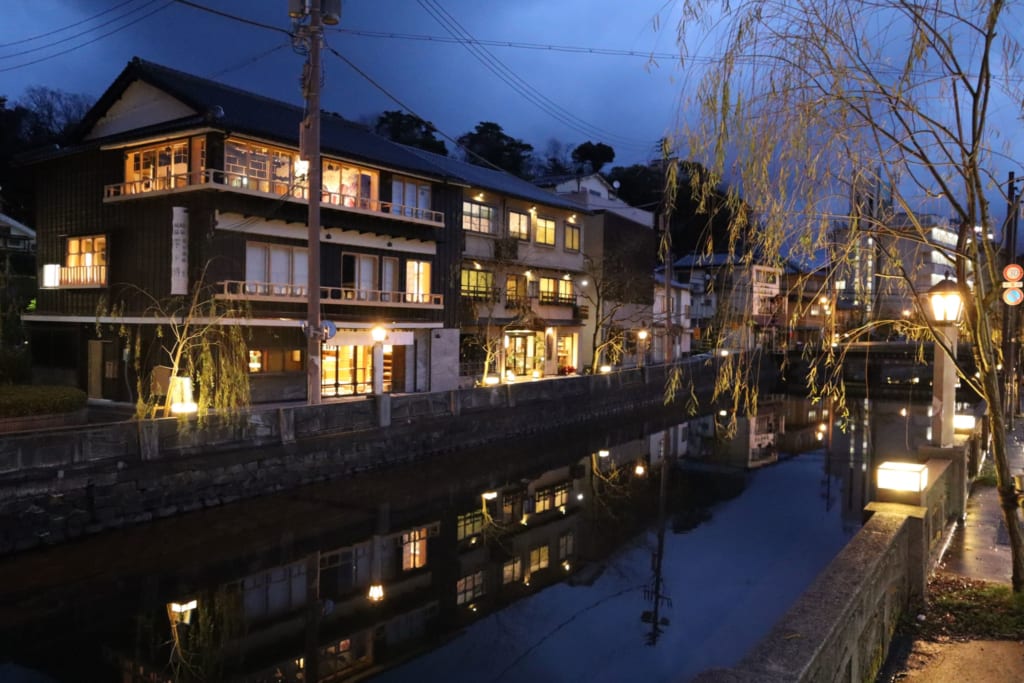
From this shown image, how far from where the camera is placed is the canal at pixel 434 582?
34.1 ft

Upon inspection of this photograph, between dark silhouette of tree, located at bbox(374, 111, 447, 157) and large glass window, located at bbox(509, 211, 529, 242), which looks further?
dark silhouette of tree, located at bbox(374, 111, 447, 157)

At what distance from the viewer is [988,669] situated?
664cm

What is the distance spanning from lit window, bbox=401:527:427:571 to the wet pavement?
30.2ft

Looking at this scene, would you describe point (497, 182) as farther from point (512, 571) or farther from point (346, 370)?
point (512, 571)

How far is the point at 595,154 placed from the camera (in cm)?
6950

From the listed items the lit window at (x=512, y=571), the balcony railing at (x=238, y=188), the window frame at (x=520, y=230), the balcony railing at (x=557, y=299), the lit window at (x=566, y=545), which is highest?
the window frame at (x=520, y=230)

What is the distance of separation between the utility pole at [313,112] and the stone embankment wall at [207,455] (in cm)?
158

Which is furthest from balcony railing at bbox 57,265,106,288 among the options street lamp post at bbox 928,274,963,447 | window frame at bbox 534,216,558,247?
street lamp post at bbox 928,274,963,447

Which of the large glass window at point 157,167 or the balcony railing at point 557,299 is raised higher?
the large glass window at point 157,167

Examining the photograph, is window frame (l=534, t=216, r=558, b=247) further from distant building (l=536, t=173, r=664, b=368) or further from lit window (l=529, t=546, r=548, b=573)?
lit window (l=529, t=546, r=548, b=573)

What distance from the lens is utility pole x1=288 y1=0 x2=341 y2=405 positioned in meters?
17.9

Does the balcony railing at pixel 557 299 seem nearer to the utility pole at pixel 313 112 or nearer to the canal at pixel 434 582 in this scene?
the canal at pixel 434 582

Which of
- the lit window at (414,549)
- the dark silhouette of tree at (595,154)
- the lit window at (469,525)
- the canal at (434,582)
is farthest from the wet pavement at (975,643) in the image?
the dark silhouette of tree at (595,154)

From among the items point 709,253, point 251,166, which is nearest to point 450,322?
point 251,166
